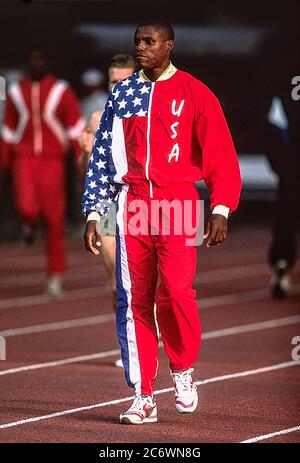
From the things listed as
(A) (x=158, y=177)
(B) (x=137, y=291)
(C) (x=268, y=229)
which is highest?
(A) (x=158, y=177)

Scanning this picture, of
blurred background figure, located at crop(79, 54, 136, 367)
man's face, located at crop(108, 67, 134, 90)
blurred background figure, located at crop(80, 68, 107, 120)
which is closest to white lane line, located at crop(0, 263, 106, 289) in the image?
blurred background figure, located at crop(80, 68, 107, 120)

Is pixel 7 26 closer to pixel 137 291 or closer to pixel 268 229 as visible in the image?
pixel 268 229

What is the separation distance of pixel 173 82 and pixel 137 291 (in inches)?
45.8

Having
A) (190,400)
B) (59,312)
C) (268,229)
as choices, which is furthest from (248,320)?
(268,229)

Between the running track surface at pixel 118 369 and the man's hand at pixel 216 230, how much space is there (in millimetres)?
1013

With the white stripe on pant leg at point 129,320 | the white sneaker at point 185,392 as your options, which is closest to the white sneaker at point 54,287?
the white sneaker at point 185,392

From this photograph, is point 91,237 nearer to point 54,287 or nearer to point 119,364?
point 119,364

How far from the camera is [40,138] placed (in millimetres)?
16125

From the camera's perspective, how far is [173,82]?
28.8ft

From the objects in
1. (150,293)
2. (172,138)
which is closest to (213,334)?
(150,293)

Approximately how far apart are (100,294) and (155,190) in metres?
7.83

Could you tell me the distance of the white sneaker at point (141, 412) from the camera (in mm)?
8789

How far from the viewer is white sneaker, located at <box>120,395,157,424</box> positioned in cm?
879

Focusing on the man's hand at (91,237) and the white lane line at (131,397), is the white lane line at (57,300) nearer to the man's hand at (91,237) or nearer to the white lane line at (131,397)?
the white lane line at (131,397)
